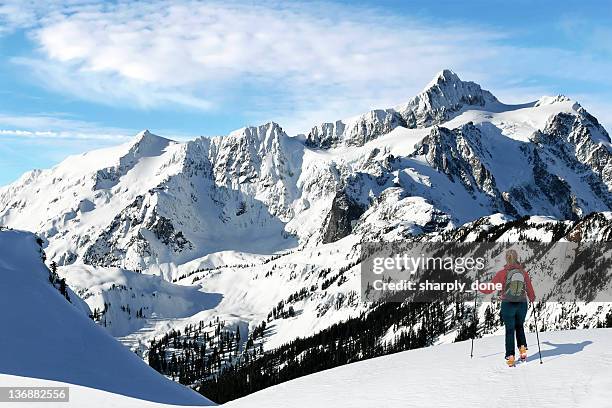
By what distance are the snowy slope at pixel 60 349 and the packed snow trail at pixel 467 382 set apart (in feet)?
31.2

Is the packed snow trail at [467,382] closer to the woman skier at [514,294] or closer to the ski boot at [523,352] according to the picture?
the ski boot at [523,352]

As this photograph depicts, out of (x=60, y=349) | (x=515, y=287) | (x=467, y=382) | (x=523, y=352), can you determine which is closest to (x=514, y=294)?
(x=515, y=287)

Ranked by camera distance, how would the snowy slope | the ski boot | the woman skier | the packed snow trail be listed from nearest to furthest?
the packed snow trail
the ski boot
the woman skier
the snowy slope

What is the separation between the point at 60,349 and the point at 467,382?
2034 centimetres

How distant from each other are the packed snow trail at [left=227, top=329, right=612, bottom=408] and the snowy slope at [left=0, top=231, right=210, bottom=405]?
374 inches

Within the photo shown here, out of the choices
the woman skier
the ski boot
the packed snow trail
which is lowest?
the packed snow trail

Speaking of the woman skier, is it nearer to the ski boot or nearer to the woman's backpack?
the woman's backpack

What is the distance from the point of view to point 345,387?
62.6 ft

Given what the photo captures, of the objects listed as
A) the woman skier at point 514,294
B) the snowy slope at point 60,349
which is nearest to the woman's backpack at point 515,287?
the woman skier at point 514,294

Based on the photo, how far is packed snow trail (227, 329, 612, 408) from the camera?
15891 mm

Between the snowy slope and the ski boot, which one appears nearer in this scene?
the ski boot

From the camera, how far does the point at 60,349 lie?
93.5ft

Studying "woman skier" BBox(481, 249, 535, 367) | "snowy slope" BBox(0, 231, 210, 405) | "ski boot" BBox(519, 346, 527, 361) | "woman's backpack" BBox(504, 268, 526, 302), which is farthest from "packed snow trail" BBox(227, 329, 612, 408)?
"snowy slope" BBox(0, 231, 210, 405)

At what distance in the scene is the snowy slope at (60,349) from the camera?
2550 centimetres
